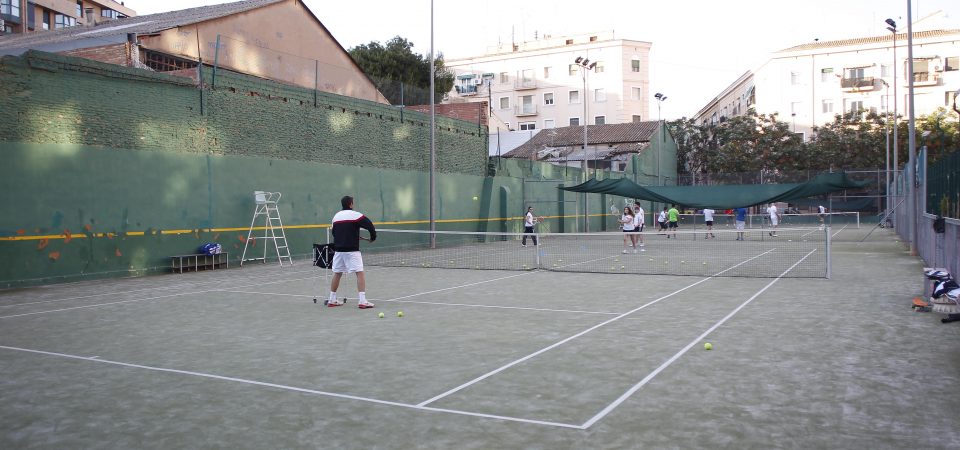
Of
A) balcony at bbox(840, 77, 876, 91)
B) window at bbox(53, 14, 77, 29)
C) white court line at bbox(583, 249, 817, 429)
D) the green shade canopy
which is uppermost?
window at bbox(53, 14, 77, 29)

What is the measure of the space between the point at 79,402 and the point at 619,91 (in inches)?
2600

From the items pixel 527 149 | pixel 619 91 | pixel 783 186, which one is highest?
pixel 619 91

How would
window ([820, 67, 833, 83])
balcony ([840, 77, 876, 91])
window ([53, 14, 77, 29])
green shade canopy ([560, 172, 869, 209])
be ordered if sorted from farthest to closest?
1. window ([53, 14, 77, 29])
2. window ([820, 67, 833, 83])
3. balcony ([840, 77, 876, 91])
4. green shade canopy ([560, 172, 869, 209])

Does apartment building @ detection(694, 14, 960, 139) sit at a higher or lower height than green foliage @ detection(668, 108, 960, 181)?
higher

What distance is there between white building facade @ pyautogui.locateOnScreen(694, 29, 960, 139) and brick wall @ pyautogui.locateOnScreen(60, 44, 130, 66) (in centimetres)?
4480

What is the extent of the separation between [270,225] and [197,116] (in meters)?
3.48

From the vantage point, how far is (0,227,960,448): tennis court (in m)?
5.08

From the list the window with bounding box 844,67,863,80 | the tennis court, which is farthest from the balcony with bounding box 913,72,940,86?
the tennis court

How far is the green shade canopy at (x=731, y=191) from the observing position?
2432cm

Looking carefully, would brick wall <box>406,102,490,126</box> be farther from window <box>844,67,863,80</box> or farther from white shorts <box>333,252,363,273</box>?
window <box>844,67,863,80</box>

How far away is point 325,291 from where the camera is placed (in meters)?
13.8

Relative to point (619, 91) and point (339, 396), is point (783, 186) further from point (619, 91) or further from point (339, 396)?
point (619, 91)

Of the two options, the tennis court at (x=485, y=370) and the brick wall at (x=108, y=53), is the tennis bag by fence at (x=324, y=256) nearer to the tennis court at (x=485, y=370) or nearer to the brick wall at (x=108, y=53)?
the tennis court at (x=485, y=370)

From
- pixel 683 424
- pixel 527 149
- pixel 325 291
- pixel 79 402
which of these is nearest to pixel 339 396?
pixel 79 402
